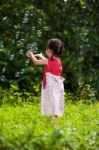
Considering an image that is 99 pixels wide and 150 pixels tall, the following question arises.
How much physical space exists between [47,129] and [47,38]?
5.13m

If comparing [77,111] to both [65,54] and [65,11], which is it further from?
[65,11]

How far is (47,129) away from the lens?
7.19 meters

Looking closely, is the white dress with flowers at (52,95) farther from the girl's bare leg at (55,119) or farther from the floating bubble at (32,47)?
the floating bubble at (32,47)

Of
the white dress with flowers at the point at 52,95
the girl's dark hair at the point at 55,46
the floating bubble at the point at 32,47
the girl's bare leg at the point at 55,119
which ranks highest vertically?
the girl's dark hair at the point at 55,46

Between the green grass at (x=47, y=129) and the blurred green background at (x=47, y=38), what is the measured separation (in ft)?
3.78

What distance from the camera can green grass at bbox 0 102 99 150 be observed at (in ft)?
16.2

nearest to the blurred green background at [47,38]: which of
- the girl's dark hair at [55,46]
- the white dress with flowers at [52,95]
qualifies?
the white dress with flowers at [52,95]

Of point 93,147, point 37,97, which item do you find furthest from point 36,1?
point 93,147

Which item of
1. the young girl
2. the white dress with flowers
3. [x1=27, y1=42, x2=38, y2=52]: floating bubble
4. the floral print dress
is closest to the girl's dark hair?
the young girl

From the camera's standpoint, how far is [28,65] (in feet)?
38.0

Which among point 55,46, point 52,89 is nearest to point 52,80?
point 52,89

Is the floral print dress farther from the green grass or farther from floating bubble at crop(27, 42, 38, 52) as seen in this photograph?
floating bubble at crop(27, 42, 38, 52)

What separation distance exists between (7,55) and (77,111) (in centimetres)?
220

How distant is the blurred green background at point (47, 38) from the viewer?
453 inches
